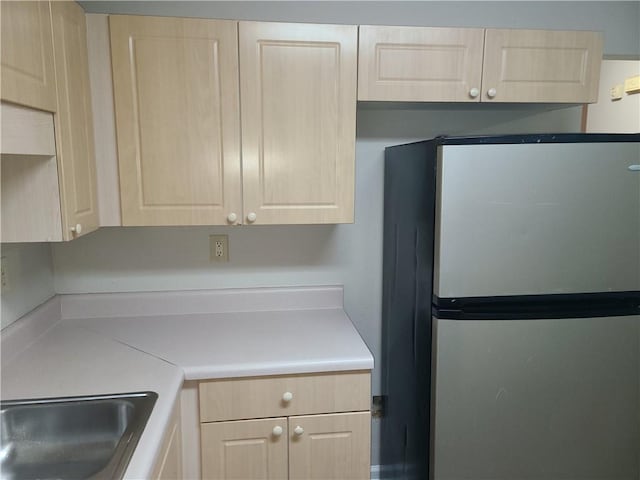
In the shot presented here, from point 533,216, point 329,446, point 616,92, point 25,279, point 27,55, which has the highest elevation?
point 616,92

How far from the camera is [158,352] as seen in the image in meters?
1.60

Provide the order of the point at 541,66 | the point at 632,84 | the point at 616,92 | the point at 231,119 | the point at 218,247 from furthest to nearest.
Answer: the point at 616,92 → the point at 632,84 → the point at 218,247 → the point at 541,66 → the point at 231,119

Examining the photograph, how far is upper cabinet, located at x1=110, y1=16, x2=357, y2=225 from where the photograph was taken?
5.18ft

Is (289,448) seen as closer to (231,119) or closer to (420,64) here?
(231,119)

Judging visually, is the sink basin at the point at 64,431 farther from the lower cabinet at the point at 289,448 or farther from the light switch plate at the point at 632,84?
the light switch plate at the point at 632,84

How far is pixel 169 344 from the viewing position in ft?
5.49

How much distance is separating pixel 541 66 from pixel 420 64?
17.9 inches

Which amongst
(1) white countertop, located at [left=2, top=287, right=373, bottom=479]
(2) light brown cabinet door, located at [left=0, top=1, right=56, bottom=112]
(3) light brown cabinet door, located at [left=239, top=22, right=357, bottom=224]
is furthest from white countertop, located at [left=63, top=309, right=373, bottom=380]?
(2) light brown cabinet door, located at [left=0, top=1, right=56, bottom=112]

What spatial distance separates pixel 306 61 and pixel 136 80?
0.58 m

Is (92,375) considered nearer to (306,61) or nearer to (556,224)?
(306,61)

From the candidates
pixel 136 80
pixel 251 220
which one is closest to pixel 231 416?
pixel 251 220

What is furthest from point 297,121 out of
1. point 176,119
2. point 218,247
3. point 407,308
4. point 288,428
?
point 288,428

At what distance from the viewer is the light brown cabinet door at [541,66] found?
5.61 feet

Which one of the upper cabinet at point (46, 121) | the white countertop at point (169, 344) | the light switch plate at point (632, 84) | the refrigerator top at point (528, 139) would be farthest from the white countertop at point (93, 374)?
the light switch plate at point (632, 84)
